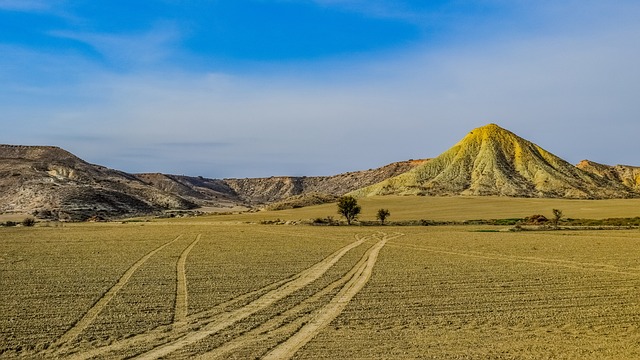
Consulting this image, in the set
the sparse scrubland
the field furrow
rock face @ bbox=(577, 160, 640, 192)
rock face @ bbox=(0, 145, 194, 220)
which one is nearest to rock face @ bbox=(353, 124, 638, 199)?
rock face @ bbox=(577, 160, 640, 192)

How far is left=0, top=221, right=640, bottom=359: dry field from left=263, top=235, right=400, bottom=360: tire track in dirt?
0.06 meters

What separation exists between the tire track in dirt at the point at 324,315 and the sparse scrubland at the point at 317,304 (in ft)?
0.14

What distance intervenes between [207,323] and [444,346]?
570cm

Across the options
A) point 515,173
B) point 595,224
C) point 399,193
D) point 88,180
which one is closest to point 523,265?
point 595,224

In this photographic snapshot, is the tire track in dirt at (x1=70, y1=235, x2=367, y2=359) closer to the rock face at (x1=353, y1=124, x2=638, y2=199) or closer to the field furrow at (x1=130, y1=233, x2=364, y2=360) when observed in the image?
the field furrow at (x1=130, y1=233, x2=364, y2=360)

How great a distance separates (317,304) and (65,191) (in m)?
105

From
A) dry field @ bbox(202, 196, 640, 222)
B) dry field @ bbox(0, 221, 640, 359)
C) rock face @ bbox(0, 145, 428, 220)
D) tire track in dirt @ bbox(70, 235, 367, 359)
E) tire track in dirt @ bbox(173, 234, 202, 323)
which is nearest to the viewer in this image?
tire track in dirt @ bbox(70, 235, 367, 359)

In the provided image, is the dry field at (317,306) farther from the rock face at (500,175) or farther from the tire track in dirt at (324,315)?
the rock face at (500,175)

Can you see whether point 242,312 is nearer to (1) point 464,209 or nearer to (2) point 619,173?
(1) point 464,209

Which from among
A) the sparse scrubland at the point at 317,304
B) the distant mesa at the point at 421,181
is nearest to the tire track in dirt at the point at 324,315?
the sparse scrubland at the point at 317,304

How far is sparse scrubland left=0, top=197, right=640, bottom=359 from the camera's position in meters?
12.3

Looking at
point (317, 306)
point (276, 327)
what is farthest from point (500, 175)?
point (276, 327)

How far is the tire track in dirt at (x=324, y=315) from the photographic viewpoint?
467 inches

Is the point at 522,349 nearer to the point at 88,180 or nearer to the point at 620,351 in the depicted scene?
the point at 620,351
